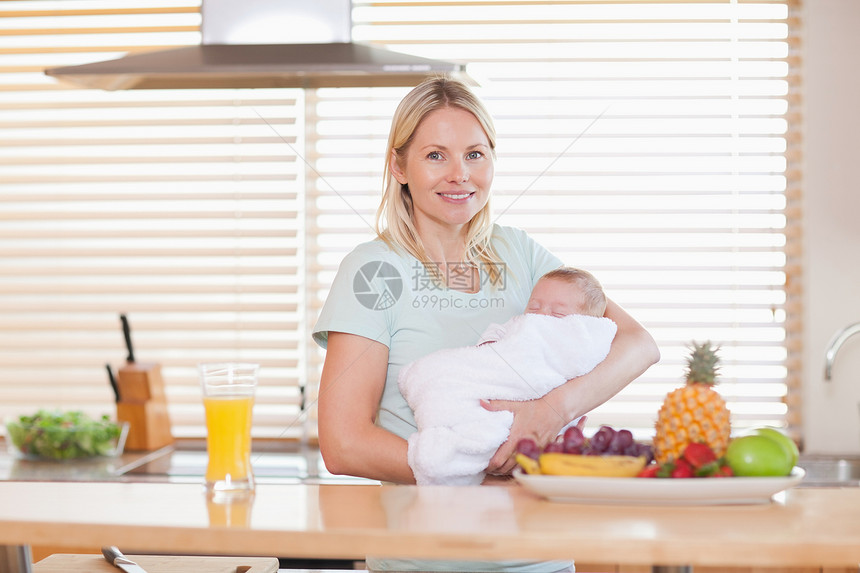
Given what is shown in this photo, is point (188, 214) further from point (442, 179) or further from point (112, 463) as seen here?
point (442, 179)

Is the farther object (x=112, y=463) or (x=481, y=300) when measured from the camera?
(x=112, y=463)

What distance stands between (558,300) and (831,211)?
1463 millimetres

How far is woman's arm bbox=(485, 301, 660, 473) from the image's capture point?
131 centimetres

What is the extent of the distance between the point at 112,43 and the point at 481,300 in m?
1.83

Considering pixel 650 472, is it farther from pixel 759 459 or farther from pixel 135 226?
pixel 135 226

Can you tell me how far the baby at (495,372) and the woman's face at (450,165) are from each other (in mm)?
189

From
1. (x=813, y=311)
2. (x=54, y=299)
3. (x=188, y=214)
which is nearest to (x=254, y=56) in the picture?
(x=188, y=214)

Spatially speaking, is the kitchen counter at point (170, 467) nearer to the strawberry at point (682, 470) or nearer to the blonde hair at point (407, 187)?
the blonde hair at point (407, 187)

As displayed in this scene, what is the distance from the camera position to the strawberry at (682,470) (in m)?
1.02

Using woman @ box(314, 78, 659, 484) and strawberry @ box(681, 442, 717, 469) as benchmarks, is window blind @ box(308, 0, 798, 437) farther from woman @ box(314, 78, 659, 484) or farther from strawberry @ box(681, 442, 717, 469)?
strawberry @ box(681, 442, 717, 469)

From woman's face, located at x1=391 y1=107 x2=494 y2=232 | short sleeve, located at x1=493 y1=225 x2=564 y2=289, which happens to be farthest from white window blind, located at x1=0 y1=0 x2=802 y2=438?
woman's face, located at x1=391 y1=107 x2=494 y2=232

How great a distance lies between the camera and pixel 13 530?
0.98 metres

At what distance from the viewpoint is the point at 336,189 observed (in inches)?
104

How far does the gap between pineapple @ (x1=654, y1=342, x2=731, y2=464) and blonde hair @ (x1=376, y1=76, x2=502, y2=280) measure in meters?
0.49
